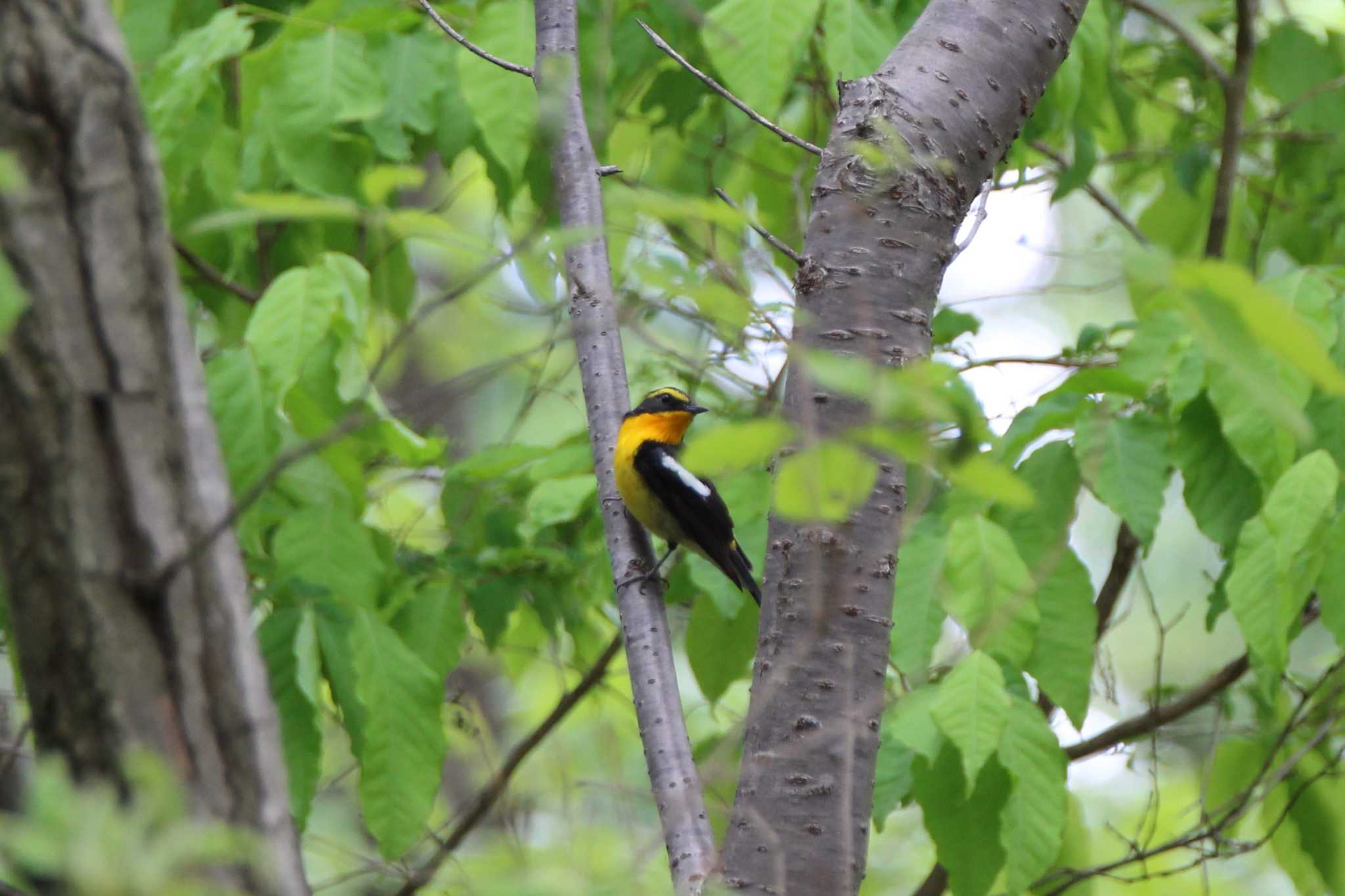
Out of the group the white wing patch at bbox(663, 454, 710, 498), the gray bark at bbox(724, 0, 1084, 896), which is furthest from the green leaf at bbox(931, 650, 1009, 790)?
the white wing patch at bbox(663, 454, 710, 498)

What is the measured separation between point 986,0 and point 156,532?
1959 mm

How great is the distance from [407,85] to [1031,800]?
2373mm

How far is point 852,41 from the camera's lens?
3.07 m

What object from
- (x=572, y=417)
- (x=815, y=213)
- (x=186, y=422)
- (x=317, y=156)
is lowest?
(x=186, y=422)

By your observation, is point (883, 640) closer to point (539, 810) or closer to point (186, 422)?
point (186, 422)

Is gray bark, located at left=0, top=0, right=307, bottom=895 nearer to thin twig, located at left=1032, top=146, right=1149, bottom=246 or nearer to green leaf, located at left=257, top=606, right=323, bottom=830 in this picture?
green leaf, located at left=257, top=606, right=323, bottom=830

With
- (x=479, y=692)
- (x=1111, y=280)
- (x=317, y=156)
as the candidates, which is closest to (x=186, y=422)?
(x=1111, y=280)

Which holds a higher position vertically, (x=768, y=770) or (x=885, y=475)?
(x=885, y=475)

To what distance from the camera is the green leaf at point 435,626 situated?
3262 millimetres

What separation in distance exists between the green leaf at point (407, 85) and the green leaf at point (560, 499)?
3.14 feet

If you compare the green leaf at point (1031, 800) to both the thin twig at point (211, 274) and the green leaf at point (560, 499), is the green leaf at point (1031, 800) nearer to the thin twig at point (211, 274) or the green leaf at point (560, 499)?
the green leaf at point (560, 499)

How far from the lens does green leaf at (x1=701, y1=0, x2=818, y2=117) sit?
9.00ft

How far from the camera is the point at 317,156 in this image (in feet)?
10.4

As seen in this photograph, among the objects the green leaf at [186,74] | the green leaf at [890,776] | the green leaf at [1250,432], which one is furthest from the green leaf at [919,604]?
the green leaf at [186,74]
